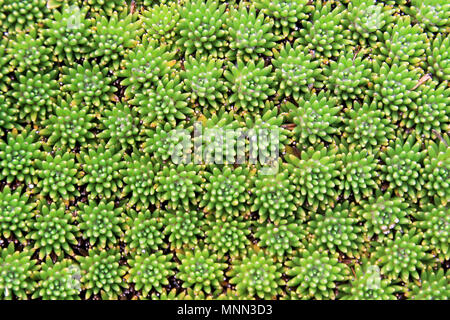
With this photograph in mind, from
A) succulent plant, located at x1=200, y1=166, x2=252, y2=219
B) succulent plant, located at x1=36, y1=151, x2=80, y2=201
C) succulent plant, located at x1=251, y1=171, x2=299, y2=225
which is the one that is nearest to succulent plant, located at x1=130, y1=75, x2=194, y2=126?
succulent plant, located at x1=200, y1=166, x2=252, y2=219

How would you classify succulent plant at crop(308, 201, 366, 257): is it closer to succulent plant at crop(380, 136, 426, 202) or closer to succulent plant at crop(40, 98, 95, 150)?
succulent plant at crop(380, 136, 426, 202)

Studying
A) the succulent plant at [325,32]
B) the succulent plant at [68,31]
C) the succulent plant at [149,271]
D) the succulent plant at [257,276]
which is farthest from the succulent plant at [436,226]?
the succulent plant at [68,31]

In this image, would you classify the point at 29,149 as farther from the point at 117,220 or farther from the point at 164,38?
the point at 164,38

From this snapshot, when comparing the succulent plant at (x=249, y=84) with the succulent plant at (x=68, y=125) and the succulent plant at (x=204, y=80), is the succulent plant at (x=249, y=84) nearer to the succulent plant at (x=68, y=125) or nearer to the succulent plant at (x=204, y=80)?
the succulent plant at (x=204, y=80)

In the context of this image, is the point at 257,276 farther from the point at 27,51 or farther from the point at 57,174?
the point at 27,51

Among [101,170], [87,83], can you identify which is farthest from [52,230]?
[87,83]
